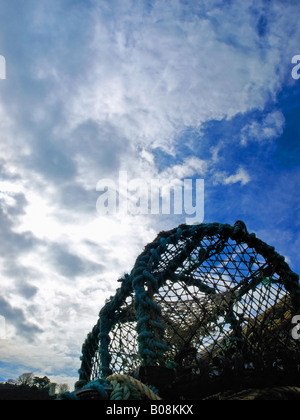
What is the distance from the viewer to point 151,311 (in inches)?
123

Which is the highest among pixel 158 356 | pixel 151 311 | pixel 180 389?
pixel 151 311

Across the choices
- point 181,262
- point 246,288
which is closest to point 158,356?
point 181,262

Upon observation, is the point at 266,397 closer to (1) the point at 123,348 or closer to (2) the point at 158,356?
(2) the point at 158,356

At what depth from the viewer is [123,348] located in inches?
202

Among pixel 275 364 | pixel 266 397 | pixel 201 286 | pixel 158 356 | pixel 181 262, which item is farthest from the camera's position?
pixel 201 286

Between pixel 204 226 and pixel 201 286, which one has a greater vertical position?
pixel 204 226

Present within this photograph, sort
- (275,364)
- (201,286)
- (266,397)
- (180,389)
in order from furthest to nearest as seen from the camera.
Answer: (201,286)
(275,364)
(180,389)
(266,397)
